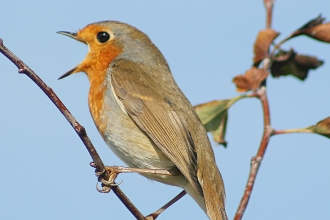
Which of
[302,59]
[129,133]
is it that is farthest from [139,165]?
[302,59]

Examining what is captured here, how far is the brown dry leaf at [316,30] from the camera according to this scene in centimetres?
321

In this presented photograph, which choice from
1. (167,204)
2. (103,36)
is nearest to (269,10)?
(167,204)

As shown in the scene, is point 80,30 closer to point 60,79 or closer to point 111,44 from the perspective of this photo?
point 111,44

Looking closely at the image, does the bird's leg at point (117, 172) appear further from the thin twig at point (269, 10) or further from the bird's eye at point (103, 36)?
the bird's eye at point (103, 36)

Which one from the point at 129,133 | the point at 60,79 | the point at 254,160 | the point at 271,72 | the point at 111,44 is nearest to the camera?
the point at 254,160

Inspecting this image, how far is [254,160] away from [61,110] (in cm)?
101

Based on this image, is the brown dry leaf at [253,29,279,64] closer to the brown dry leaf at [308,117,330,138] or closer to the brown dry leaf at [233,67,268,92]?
the brown dry leaf at [233,67,268,92]

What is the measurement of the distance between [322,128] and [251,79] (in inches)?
22.7

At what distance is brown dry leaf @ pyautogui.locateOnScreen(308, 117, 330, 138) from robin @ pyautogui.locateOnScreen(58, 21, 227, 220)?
944 millimetres

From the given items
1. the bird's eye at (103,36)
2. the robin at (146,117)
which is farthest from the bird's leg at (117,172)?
the bird's eye at (103,36)

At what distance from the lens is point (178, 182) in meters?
4.13

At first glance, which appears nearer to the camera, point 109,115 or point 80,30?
point 109,115

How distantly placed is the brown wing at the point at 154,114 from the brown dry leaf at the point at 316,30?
3.90 ft

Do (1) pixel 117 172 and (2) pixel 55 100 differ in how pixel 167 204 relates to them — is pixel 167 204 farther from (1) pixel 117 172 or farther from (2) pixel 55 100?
(2) pixel 55 100
